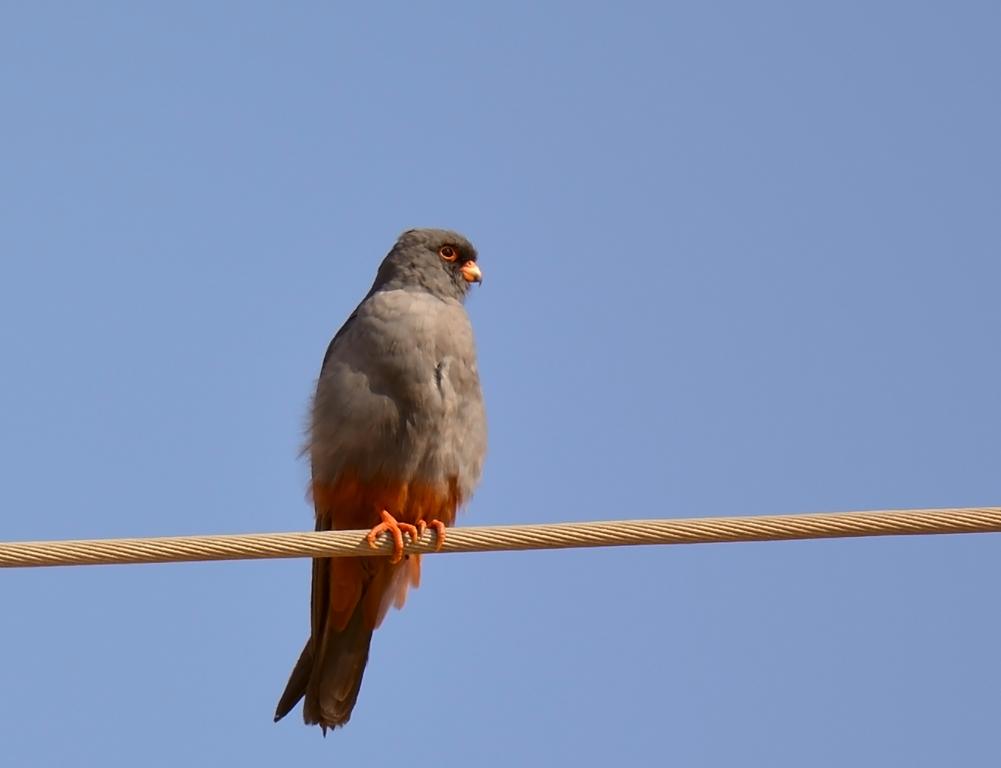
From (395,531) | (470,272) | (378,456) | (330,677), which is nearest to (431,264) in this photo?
(470,272)

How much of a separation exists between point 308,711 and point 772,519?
139 inches

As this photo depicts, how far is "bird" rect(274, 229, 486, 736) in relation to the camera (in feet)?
26.0

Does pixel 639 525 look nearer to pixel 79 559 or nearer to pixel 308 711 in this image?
pixel 79 559

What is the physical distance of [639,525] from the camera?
5477mm

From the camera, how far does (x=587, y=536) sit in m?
5.49

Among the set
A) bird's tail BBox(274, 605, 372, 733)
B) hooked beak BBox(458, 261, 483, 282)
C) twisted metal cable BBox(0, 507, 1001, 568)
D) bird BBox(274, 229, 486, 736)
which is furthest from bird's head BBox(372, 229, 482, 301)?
twisted metal cable BBox(0, 507, 1001, 568)

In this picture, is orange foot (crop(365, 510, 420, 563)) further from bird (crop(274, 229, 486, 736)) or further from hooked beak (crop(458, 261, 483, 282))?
hooked beak (crop(458, 261, 483, 282))

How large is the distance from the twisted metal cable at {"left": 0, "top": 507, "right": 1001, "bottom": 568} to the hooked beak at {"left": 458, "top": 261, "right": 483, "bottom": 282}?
3.52 m

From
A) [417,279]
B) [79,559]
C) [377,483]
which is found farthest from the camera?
[417,279]

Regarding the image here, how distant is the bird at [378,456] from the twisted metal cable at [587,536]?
210cm

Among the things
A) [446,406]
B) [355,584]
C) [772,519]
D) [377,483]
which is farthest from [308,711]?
[772,519]

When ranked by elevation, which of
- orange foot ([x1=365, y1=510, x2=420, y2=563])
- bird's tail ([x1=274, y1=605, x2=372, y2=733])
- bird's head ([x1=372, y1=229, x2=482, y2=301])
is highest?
bird's head ([x1=372, y1=229, x2=482, y2=301])

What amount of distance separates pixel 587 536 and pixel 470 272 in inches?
148

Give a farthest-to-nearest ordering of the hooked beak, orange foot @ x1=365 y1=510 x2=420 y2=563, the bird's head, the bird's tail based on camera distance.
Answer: the hooked beak → the bird's head → the bird's tail → orange foot @ x1=365 y1=510 x2=420 y2=563
